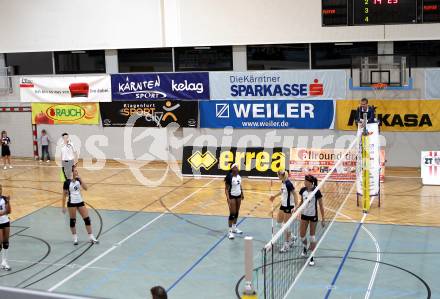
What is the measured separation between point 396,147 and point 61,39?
1550 centimetres

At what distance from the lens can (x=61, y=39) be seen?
27281mm

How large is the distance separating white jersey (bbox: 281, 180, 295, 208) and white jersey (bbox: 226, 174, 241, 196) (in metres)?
1.52

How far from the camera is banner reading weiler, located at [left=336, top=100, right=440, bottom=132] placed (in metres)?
22.8

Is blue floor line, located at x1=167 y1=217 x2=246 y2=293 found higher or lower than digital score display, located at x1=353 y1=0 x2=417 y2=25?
lower

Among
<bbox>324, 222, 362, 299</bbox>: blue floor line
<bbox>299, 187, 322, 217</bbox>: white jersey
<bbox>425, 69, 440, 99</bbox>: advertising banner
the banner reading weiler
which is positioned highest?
<bbox>425, 69, 440, 99</bbox>: advertising banner

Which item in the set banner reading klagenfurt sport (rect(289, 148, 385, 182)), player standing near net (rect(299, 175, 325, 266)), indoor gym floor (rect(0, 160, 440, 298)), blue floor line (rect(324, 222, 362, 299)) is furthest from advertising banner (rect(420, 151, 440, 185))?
player standing near net (rect(299, 175, 325, 266))

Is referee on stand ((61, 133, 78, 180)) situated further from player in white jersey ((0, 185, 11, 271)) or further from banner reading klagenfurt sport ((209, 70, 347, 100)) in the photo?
player in white jersey ((0, 185, 11, 271))

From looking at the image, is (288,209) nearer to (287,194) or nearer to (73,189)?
(287,194)

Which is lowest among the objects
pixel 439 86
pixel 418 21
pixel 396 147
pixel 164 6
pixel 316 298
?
pixel 316 298

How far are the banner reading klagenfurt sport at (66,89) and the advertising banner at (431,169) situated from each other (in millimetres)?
13897

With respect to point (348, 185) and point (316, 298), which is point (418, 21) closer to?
point (348, 185)

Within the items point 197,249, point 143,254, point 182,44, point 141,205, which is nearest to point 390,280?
point 197,249

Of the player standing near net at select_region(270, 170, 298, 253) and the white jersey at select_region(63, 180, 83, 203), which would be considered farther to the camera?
the white jersey at select_region(63, 180, 83, 203)

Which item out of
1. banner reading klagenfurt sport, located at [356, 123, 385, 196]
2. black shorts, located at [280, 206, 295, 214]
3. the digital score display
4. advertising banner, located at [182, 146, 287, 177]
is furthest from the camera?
advertising banner, located at [182, 146, 287, 177]
